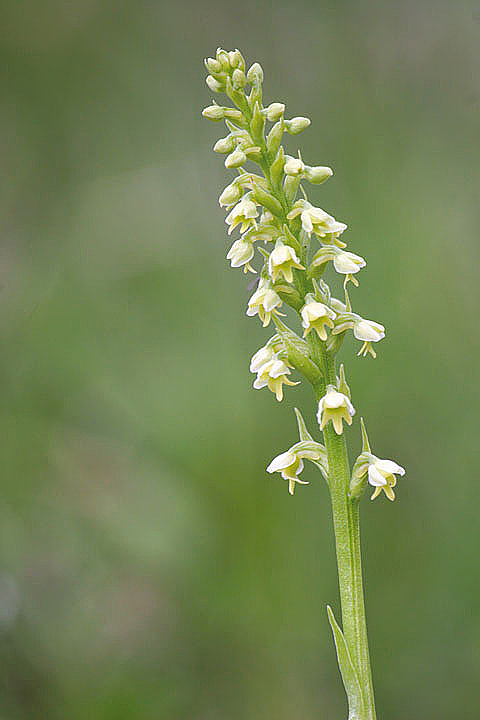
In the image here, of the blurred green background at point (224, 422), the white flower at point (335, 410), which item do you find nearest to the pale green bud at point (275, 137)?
the white flower at point (335, 410)

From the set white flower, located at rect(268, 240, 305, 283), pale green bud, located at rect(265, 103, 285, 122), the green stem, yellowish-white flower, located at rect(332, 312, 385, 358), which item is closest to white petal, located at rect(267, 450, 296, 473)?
the green stem

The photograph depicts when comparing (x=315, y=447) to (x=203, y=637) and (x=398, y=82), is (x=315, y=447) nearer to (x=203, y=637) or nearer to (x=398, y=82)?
(x=203, y=637)

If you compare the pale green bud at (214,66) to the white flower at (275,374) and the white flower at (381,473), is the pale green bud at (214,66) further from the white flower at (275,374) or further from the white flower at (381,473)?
the white flower at (381,473)

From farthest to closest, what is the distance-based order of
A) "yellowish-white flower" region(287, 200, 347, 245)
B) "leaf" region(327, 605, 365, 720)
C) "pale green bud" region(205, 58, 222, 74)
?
"pale green bud" region(205, 58, 222, 74), "yellowish-white flower" region(287, 200, 347, 245), "leaf" region(327, 605, 365, 720)

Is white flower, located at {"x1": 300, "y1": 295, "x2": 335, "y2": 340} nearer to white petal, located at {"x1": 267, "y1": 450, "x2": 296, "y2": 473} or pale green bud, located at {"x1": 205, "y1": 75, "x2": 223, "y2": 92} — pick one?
white petal, located at {"x1": 267, "y1": 450, "x2": 296, "y2": 473}

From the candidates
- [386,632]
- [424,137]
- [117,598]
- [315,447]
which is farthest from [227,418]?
[424,137]

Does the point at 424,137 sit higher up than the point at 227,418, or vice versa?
the point at 424,137

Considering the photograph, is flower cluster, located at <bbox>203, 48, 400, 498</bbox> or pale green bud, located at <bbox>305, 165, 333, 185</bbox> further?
pale green bud, located at <bbox>305, 165, 333, 185</bbox>
